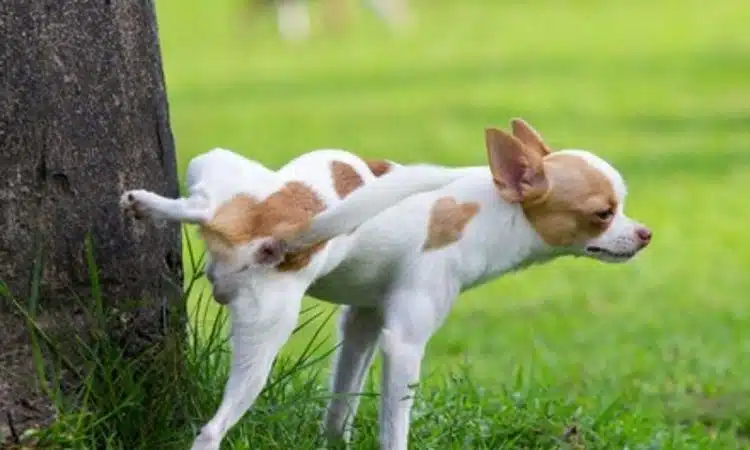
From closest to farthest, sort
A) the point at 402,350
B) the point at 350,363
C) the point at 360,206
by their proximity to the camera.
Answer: the point at 360,206 → the point at 402,350 → the point at 350,363

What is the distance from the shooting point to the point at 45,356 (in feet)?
15.2

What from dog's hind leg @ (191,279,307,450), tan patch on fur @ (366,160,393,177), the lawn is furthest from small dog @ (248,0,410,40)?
dog's hind leg @ (191,279,307,450)

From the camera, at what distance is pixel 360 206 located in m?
4.27

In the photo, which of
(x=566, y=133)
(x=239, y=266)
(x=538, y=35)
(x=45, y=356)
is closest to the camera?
(x=239, y=266)

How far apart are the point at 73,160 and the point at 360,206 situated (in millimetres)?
815

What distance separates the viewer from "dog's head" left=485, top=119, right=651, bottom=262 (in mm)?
4691

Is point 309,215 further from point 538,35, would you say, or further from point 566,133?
point 538,35

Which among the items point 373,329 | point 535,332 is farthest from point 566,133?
point 373,329

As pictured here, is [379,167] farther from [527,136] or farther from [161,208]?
[161,208]

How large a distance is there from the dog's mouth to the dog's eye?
0.27ft

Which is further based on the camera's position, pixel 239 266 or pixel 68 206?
pixel 68 206

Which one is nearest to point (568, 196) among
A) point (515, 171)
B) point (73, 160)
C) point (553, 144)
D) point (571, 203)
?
point (571, 203)

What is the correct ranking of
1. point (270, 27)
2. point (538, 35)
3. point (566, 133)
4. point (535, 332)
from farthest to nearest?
point (270, 27) < point (538, 35) < point (566, 133) < point (535, 332)

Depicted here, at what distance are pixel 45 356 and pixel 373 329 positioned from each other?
0.86 meters
